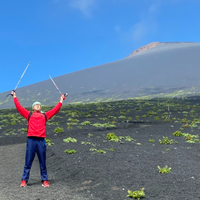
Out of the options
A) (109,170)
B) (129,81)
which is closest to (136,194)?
(109,170)

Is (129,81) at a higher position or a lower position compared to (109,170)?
higher

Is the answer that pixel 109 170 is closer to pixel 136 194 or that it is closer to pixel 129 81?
pixel 136 194

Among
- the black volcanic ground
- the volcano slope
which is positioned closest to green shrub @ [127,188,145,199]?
the volcano slope

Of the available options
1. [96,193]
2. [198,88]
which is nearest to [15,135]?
[96,193]

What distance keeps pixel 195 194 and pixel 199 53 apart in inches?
Result: 5263

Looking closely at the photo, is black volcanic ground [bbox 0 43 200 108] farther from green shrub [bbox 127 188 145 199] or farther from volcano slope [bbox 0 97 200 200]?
green shrub [bbox 127 188 145 199]

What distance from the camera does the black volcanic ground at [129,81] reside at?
267 ft

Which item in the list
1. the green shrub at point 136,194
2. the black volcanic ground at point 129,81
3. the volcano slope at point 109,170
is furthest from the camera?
the black volcanic ground at point 129,81

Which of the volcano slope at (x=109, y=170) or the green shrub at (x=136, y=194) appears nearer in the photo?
the green shrub at (x=136, y=194)

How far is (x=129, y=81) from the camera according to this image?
324 feet

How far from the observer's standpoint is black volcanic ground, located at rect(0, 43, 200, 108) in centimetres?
8144

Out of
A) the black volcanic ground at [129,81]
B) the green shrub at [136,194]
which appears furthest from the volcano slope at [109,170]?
the black volcanic ground at [129,81]

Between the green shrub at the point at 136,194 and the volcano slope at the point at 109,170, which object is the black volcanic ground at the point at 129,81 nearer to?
the volcano slope at the point at 109,170

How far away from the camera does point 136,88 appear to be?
86.7m
